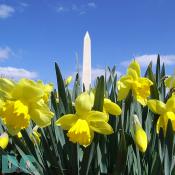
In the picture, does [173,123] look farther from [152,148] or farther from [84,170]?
[84,170]

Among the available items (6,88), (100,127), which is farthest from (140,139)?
(6,88)

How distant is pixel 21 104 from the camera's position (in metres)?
1.23

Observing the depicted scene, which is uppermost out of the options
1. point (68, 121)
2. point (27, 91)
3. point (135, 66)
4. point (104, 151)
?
point (135, 66)

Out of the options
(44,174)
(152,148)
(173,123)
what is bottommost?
(44,174)

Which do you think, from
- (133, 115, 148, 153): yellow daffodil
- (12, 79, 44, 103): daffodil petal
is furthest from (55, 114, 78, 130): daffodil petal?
(133, 115, 148, 153): yellow daffodil

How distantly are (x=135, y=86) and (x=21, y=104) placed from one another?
45 centimetres

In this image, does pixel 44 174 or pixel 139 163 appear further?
pixel 44 174

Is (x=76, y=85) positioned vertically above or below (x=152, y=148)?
above

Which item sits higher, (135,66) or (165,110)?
(135,66)

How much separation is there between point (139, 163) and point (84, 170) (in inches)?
7.9

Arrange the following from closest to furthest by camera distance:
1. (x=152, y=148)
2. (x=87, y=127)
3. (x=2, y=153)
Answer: (x=87, y=127) → (x=152, y=148) → (x=2, y=153)

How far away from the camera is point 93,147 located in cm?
127

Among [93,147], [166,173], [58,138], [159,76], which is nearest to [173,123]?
[166,173]

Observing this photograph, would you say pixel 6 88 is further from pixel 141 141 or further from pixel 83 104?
pixel 141 141
